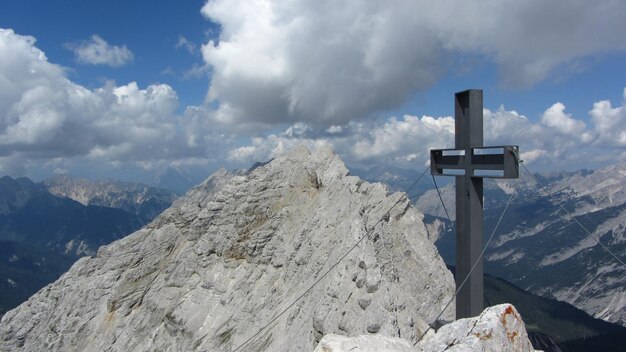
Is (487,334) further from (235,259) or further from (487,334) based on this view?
(235,259)

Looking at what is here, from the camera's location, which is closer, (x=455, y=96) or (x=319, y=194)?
(x=455, y=96)

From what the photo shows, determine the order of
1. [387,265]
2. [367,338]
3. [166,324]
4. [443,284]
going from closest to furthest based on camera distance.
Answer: [367,338], [387,265], [166,324], [443,284]

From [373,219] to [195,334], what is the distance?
20.6 meters

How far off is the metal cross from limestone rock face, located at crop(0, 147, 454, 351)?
15.6 metres

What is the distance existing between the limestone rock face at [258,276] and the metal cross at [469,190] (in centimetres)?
1561

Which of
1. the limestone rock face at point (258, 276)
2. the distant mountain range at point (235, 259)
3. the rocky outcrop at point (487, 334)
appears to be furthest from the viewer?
the distant mountain range at point (235, 259)

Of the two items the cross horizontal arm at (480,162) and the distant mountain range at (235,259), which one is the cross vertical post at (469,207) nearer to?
the cross horizontal arm at (480,162)

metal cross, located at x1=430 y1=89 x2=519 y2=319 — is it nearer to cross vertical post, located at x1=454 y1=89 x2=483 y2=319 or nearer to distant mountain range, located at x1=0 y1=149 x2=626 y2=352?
cross vertical post, located at x1=454 y1=89 x2=483 y2=319

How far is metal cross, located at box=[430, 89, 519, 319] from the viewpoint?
1266 cm

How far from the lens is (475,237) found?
13031mm

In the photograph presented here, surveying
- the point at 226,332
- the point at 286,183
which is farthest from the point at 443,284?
the point at 226,332

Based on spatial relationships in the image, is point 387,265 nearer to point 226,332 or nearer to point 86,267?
point 226,332

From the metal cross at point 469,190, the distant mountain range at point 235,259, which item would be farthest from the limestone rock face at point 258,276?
the metal cross at point 469,190

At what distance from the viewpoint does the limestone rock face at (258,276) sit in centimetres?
3259
